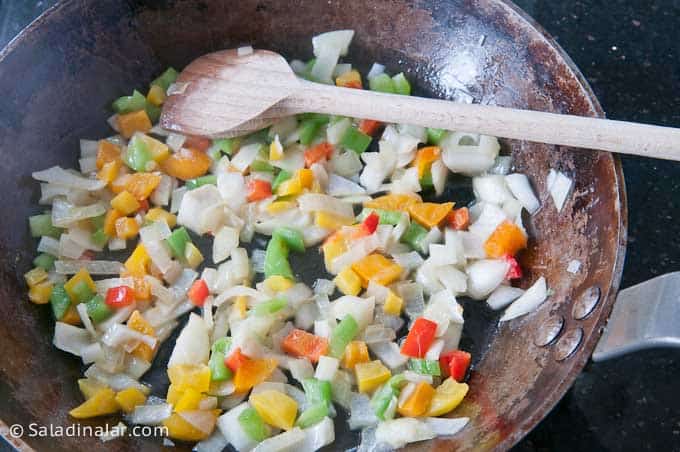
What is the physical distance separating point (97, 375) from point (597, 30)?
186cm

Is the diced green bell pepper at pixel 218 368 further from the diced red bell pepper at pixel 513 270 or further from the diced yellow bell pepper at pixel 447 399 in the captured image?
the diced red bell pepper at pixel 513 270

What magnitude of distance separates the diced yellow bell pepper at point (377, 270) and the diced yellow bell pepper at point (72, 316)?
71 centimetres

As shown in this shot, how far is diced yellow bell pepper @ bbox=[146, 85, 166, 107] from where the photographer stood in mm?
2152

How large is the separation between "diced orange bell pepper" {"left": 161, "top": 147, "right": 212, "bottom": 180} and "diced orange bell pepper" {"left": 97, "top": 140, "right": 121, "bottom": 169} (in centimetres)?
14

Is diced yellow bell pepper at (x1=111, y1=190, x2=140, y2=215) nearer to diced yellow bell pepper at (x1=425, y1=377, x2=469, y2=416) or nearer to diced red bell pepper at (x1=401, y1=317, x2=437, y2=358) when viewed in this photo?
diced red bell pepper at (x1=401, y1=317, x2=437, y2=358)

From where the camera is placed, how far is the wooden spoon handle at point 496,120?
160 centimetres

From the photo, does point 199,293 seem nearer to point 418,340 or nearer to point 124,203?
point 124,203

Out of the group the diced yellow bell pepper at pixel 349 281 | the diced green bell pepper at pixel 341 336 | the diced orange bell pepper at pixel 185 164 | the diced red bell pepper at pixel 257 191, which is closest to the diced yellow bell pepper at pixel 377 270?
the diced yellow bell pepper at pixel 349 281

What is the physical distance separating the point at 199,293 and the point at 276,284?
0.65ft

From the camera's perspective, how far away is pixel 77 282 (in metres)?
1.83

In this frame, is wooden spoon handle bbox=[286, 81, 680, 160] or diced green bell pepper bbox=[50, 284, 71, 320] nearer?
wooden spoon handle bbox=[286, 81, 680, 160]

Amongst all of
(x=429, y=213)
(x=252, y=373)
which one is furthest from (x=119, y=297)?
(x=429, y=213)

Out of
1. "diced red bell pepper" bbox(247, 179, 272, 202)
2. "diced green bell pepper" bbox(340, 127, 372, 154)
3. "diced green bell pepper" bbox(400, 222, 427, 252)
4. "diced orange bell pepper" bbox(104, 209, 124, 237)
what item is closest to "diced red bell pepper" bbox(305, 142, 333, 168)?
"diced green bell pepper" bbox(340, 127, 372, 154)

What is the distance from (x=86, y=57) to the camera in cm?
204
